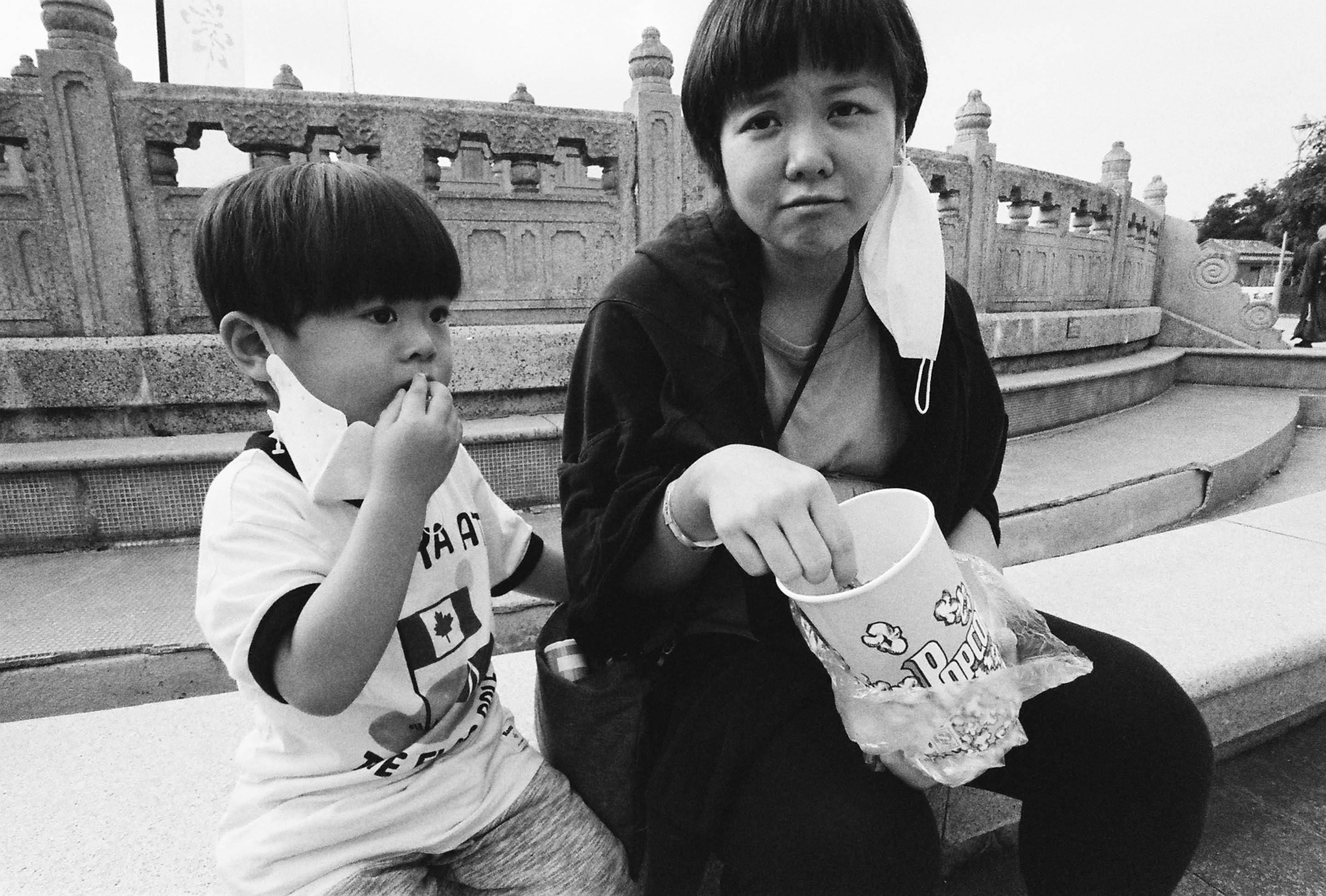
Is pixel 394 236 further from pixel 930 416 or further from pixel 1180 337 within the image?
pixel 1180 337

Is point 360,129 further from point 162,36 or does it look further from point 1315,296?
point 1315,296

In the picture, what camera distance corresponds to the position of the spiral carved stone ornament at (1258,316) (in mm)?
8711

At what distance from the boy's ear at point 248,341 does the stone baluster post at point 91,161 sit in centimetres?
336

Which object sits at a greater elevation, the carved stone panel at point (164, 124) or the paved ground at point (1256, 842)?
the carved stone panel at point (164, 124)

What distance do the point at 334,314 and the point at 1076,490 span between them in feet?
13.5

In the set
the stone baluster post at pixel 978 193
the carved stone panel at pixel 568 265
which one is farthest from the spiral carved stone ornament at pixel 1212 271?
the carved stone panel at pixel 568 265

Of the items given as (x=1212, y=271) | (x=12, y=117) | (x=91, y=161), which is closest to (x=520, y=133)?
(x=91, y=161)

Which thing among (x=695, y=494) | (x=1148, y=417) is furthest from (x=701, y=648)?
(x=1148, y=417)

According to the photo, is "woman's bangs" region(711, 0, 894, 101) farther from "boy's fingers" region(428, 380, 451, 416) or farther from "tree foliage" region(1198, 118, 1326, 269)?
"tree foliage" region(1198, 118, 1326, 269)

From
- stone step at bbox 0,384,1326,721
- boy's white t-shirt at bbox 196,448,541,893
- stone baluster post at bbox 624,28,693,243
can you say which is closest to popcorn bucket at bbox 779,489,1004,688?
boy's white t-shirt at bbox 196,448,541,893

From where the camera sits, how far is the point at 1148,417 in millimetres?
6293

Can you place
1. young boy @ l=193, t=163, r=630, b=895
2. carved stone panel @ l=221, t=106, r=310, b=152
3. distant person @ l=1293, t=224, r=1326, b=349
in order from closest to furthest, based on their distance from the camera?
young boy @ l=193, t=163, r=630, b=895 < carved stone panel @ l=221, t=106, r=310, b=152 < distant person @ l=1293, t=224, r=1326, b=349

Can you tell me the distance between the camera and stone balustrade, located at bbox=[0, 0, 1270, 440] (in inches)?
134

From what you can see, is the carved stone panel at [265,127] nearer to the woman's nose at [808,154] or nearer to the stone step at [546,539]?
the stone step at [546,539]
